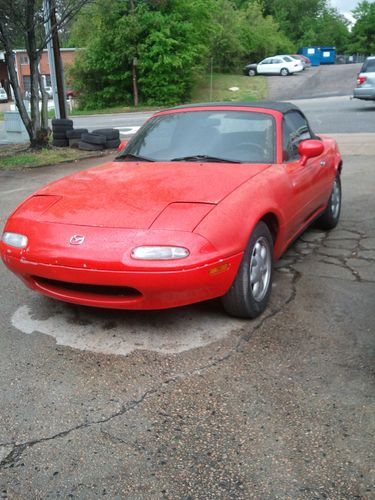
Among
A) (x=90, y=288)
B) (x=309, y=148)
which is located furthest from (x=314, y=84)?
(x=90, y=288)

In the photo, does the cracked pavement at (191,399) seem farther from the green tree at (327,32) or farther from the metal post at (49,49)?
the green tree at (327,32)

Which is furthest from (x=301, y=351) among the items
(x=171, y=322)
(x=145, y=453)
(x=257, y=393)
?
(x=145, y=453)

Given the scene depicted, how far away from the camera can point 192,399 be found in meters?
2.83

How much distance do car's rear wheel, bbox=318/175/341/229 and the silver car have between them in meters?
15.2

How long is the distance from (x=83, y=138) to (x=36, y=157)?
1.40 meters

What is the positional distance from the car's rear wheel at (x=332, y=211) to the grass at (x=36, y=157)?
7109mm

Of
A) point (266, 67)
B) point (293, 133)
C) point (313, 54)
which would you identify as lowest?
point (293, 133)

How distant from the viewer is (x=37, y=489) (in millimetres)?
2219

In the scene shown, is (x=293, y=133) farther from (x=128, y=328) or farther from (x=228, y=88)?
(x=228, y=88)

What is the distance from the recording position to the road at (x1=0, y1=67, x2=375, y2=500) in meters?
2.27

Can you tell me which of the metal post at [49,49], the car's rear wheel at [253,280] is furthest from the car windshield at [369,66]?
the car's rear wheel at [253,280]

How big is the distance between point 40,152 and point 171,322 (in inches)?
391

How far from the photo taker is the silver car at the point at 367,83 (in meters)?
19.5

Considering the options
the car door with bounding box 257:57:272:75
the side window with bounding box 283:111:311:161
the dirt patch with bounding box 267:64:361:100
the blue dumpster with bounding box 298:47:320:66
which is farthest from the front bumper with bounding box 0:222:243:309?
the blue dumpster with bounding box 298:47:320:66
